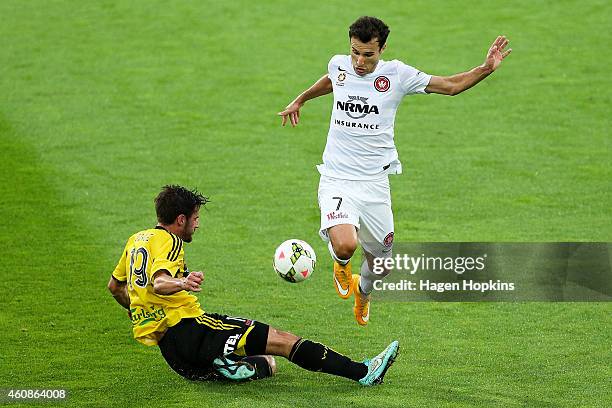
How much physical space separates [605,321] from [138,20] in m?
13.1

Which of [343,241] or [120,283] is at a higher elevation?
[343,241]

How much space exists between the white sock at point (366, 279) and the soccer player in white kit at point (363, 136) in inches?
10.6

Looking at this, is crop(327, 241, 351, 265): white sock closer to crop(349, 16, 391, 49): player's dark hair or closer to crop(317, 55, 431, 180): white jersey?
crop(317, 55, 431, 180): white jersey

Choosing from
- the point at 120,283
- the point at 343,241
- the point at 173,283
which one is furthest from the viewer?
the point at 343,241

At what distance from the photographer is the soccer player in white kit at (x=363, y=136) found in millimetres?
10172

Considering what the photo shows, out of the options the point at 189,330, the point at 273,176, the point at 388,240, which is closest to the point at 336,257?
the point at 388,240

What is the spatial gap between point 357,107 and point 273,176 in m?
5.80

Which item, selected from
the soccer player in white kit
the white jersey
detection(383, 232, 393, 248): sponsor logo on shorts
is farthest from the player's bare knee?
the white jersey

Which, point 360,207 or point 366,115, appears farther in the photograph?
point 360,207

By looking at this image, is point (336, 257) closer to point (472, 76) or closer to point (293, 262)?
point (293, 262)

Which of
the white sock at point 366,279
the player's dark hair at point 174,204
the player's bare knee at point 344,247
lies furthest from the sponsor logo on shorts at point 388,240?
the player's dark hair at point 174,204

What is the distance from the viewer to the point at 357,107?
33.9ft

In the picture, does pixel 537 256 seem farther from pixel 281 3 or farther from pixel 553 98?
pixel 281 3

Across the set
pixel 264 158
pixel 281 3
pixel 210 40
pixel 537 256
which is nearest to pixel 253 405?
pixel 537 256
